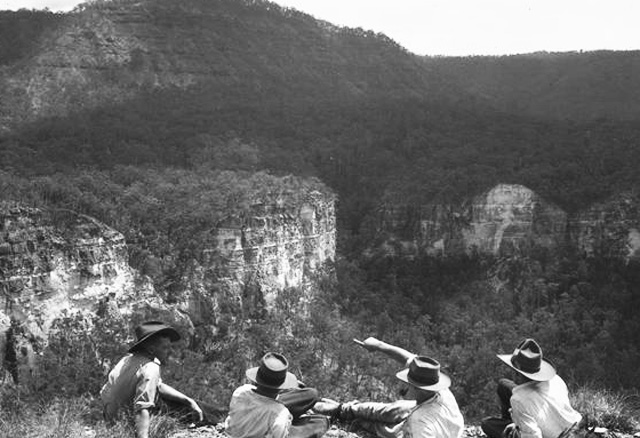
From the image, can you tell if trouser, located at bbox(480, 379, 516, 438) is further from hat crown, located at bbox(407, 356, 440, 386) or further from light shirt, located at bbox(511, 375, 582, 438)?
hat crown, located at bbox(407, 356, 440, 386)

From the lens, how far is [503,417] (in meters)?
8.11

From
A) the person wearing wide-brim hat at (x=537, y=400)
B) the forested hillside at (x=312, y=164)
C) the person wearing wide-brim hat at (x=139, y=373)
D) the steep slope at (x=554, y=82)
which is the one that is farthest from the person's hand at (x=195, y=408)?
the steep slope at (x=554, y=82)

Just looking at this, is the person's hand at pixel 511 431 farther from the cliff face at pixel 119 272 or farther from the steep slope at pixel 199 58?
the steep slope at pixel 199 58

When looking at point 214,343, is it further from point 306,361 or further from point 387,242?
point 387,242

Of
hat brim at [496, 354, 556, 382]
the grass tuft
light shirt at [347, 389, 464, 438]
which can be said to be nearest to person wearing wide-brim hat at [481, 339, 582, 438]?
hat brim at [496, 354, 556, 382]

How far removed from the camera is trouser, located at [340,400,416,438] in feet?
24.6

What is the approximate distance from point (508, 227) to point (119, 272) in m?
30.2

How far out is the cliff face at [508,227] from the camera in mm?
49000

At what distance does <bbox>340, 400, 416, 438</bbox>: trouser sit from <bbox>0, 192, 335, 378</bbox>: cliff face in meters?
21.8

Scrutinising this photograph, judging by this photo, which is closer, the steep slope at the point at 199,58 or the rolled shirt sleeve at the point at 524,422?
the rolled shirt sleeve at the point at 524,422

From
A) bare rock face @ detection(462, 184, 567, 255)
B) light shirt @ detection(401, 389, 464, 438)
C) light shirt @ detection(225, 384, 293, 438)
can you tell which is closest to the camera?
light shirt @ detection(401, 389, 464, 438)

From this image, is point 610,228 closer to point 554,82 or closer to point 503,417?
point 503,417

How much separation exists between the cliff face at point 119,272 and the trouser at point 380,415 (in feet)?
71.6

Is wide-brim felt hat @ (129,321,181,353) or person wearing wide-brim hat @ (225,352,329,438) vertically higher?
wide-brim felt hat @ (129,321,181,353)
